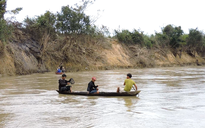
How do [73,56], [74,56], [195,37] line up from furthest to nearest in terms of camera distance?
1. [195,37]
2. [74,56]
3. [73,56]

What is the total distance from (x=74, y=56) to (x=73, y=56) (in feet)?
0.80

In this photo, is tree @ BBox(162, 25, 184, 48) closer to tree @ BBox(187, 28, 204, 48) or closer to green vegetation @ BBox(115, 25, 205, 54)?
green vegetation @ BBox(115, 25, 205, 54)

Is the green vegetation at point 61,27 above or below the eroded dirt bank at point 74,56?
above

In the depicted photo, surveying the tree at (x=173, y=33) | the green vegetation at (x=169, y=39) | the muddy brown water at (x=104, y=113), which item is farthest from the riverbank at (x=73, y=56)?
the muddy brown water at (x=104, y=113)

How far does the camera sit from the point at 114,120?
23.8 ft

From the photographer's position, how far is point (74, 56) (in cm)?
3422

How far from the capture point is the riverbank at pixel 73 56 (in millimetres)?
27133

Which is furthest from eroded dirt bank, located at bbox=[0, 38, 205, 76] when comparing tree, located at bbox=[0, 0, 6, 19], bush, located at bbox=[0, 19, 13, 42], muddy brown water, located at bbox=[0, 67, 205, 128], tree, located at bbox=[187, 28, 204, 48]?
muddy brown water, located at bbox=[0, 67, 205, 128]

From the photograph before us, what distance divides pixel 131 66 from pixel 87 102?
3199cm

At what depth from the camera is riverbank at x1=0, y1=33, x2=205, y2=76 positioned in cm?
2713

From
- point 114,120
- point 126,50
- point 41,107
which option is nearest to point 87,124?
point 114,120

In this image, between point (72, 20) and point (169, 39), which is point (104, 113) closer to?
point (72, 20)

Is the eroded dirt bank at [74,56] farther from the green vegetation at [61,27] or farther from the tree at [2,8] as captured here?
the tree at [2,8]

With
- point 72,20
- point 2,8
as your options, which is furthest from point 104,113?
point 72,20
